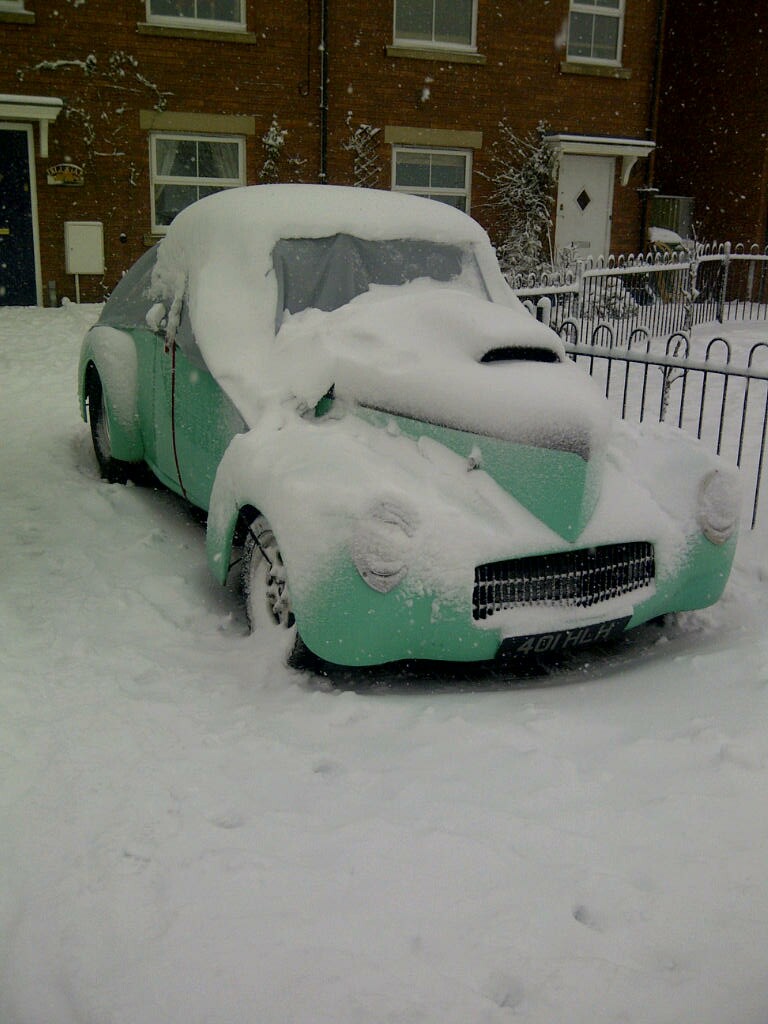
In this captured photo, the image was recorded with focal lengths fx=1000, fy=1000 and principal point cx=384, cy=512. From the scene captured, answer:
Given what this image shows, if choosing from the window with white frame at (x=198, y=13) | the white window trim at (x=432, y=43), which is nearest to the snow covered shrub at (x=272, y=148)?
the window with white frame at (x=198, y=13)

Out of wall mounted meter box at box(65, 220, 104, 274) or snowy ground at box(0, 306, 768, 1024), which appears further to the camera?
wall mounted meter box at box(65, 220, 104, 274)

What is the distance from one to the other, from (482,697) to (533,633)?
1.03ft

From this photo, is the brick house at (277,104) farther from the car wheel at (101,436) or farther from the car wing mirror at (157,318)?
the car wing mirror at (157,318)

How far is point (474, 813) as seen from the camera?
298 cm

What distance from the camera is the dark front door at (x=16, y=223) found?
565 inches

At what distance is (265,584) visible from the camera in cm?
409

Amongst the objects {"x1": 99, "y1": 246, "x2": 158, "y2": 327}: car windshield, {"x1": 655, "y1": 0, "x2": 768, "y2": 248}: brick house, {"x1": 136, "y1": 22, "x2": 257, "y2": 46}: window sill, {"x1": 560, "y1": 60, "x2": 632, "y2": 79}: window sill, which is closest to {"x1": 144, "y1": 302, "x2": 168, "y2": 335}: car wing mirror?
{"x1": 99, "y1": 246, "x2": 158, "y2": 327}: car windshield

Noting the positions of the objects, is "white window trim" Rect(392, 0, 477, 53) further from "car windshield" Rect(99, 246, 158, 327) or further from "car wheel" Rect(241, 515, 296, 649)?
"car wheel" Rect(241, 515, 296, 649)

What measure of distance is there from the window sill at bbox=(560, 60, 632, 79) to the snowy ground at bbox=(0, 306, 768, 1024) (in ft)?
50.4

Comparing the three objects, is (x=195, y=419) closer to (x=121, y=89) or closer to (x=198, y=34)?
(x=121, y=89)

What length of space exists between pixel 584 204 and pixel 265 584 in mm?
16072

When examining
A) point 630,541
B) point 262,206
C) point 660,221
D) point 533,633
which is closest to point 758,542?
point 630,541

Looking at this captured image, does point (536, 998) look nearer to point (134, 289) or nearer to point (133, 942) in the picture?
point (133, 942)

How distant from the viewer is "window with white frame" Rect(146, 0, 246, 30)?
48.5 ft
